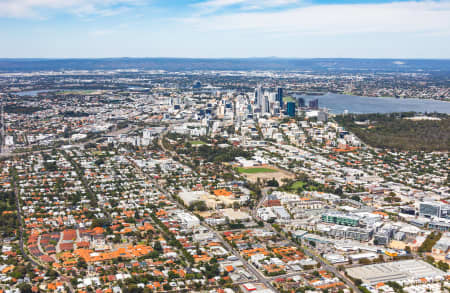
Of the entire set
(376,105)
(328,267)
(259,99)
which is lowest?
(328,267)

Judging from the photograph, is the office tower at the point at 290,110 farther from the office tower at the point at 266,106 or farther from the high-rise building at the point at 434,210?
the high-rise building at the point at 434,210

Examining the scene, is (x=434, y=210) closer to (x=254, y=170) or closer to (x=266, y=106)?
(x=254, y=170)

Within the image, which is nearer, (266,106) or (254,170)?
(254,170)

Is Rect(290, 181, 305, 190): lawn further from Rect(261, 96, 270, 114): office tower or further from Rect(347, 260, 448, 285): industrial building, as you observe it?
Rect(261, 96, 270, 114): office tower

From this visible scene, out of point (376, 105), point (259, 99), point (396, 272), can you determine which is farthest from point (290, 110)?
point (396, 272)

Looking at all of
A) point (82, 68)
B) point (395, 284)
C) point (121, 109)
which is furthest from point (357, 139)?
point (82, 68)

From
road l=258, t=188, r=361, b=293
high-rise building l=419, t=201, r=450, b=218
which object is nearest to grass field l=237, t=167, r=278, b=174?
high-rise building l=419, t=201, r=450, b=218

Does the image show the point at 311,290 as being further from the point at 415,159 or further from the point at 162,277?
the point at 415,159

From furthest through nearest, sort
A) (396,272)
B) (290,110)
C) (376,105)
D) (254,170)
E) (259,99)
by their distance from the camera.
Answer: (376,105) → (259,99) → (290,110) → (254,170) → (396,272)

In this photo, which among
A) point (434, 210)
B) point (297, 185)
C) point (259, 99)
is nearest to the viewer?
point (434, 210)
